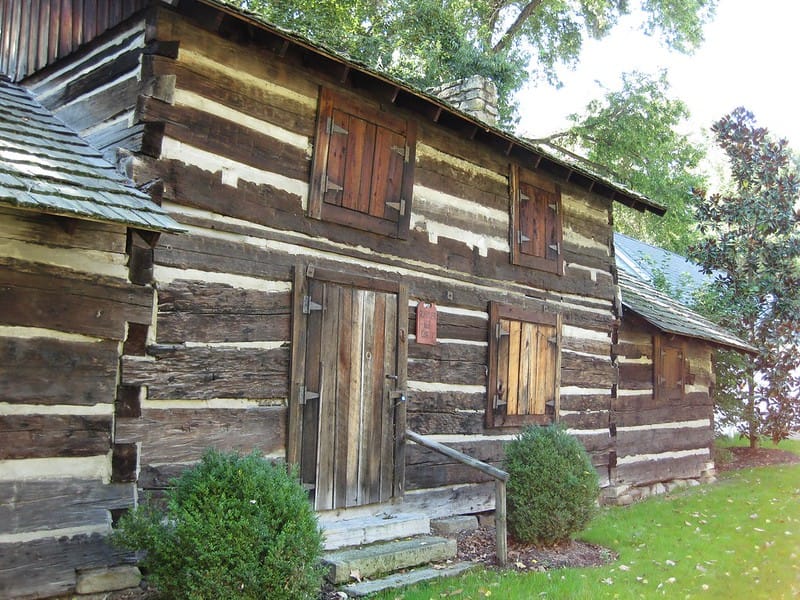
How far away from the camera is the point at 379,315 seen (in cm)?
788

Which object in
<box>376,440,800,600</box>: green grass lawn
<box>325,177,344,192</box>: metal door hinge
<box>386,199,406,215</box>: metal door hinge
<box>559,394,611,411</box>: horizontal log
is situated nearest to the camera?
<box>376,440,800,600</box>: green grass lawn

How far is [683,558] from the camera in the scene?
26.4 feet

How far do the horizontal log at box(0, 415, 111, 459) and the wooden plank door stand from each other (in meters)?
2.06

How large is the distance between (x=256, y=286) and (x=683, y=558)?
5.51 m

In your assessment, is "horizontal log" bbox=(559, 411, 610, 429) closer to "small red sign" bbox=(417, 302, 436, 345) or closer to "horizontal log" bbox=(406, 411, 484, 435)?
"horizontal log" bbox=(406, 411, 484, 435)

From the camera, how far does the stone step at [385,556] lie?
6.23 m

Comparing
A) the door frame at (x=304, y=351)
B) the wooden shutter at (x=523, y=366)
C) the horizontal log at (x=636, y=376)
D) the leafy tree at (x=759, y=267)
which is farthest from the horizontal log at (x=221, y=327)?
the leafy tree at (x=759, y=267)

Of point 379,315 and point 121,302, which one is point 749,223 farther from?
point 121,302

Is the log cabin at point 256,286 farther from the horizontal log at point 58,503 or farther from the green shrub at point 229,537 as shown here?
the green shrub at point 229,537

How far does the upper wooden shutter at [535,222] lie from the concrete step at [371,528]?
12.8ft

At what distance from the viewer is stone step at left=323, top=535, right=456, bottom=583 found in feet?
20.5

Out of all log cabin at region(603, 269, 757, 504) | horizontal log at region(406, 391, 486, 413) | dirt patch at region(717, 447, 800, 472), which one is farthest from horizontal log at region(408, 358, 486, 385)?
dirt patch at region(717, 447, 800, 472)

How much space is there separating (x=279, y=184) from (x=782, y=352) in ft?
47.1

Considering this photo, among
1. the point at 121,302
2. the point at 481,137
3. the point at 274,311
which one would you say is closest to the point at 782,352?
the point at 481,137
